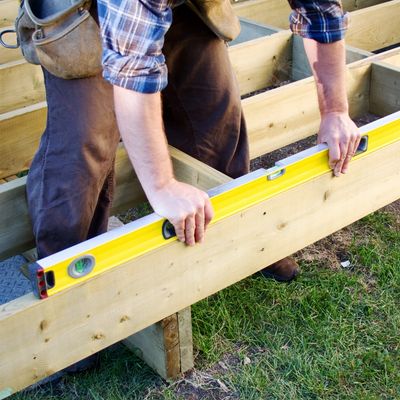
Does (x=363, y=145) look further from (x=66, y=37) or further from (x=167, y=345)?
(x=66, y=37)

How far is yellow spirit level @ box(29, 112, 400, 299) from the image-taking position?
191cm

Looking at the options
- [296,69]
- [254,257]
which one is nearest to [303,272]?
[254,257]

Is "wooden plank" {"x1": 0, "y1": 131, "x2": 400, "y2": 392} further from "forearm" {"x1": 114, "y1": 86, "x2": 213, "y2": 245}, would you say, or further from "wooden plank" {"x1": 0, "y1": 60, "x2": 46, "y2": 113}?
"wooden plank" {"x1": 0, "y1": 60, "x2": 46, "y2": 113}

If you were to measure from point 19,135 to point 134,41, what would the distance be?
134 cm

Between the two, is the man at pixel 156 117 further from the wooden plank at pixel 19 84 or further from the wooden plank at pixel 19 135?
the wooden plank at pixel 19 84

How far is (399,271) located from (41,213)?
163 cm

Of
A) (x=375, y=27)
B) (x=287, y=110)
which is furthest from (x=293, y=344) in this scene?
(x=375, y=27)

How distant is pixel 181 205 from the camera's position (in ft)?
6.65

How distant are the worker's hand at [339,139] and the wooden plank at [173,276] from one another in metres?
0.07

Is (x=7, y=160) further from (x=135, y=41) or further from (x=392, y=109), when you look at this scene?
(x=392, y=109)

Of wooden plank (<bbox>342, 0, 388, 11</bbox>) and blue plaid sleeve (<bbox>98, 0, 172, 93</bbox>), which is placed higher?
blue plaid sleeve (<bbox>98, 0, 172, 93</bbox>)

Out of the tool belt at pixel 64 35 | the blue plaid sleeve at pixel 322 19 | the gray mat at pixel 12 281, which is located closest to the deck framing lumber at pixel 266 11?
the blue plaid sleeve at pixel 322 19

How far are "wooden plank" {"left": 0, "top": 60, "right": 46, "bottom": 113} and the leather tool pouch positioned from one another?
4.40ft

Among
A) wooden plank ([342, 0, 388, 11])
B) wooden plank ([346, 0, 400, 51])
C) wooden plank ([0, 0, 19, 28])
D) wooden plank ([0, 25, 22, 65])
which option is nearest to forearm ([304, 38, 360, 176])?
wooden plank ([346, 0, 400, 51])
